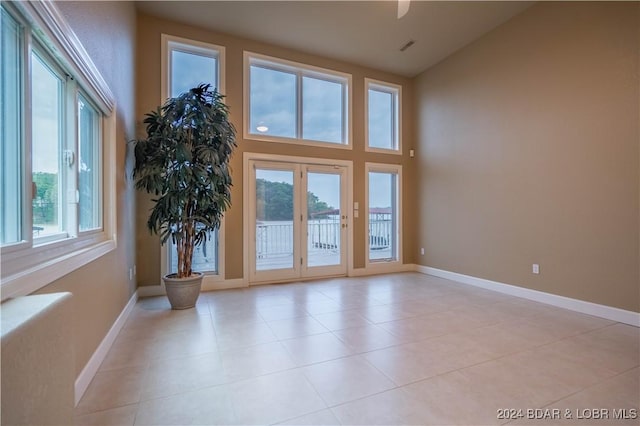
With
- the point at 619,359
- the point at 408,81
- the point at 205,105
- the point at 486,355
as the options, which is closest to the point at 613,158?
the point at 619,359

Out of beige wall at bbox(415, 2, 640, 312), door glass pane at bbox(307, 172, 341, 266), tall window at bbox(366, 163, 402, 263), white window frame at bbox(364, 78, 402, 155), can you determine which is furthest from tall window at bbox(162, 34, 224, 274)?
beige wall at bbox(415, 2, 640, 312)

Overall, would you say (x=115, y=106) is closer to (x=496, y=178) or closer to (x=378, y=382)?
(x=378, y=382)

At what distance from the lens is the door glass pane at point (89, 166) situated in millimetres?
2223

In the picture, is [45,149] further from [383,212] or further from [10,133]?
[383,212]

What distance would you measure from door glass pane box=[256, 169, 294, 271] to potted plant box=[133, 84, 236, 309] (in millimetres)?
1274

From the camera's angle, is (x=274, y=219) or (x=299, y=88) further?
(x=299, y=88)

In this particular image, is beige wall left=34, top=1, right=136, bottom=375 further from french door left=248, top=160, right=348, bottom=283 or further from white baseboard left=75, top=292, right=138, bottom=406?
french door left=248, top=160, right=348, bottom=283

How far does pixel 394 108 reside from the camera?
5898 millimetres

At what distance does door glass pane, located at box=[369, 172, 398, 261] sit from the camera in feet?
18.5

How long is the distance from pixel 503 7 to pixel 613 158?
2.34 metres

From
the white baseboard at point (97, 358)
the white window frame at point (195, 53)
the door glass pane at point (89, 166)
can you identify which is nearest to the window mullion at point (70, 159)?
the door glass pane at point (89, 166)

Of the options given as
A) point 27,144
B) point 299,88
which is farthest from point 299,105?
point 27,144

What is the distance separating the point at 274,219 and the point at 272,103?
1.88 m

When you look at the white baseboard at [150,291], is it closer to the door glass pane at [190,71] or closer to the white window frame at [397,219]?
the door glass pane at [190,71]
